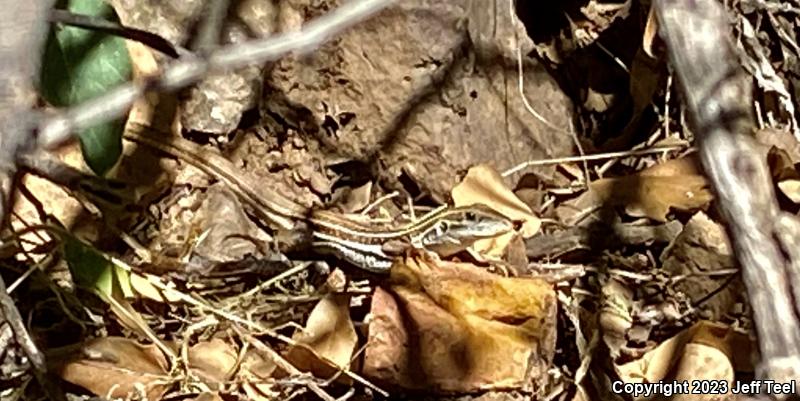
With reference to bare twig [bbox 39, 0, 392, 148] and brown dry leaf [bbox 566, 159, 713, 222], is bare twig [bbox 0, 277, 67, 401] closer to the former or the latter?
bare twig [bbox 39, 0, 392, 148]

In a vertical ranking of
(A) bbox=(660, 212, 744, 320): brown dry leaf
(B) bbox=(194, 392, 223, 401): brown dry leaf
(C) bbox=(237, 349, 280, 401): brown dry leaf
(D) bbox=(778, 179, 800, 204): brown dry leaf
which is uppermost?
(D) bbox=(778, 179, 800, 204): brown dry leaf

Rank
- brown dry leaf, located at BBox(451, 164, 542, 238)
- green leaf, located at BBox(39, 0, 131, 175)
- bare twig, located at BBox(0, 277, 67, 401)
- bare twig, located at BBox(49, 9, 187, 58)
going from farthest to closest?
brown dry leaf, located at BBox(451, 164, 542, 238)
bare twig, located at BBox(0, 277, 67, 401)
green leaf, located at BBox(39, 0, 131, 175)
bare twig, located at BBox(49, 9, 187, 58)

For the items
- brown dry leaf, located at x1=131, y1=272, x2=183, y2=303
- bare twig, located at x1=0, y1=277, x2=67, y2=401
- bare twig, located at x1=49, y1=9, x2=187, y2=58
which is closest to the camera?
bare twig, located at x1=49, y1=9, x2=187, y2=58

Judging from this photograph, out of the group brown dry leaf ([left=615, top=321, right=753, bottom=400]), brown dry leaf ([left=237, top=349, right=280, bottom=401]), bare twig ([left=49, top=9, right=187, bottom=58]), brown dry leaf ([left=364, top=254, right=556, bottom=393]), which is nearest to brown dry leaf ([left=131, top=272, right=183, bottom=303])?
brown dry leaf ([left=237, top=349, right=280, bottom=401])

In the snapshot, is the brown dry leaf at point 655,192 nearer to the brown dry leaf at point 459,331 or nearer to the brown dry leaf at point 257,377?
the brown dry leaf at point 459,331

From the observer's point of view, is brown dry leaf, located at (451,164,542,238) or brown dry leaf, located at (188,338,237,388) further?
brown dry leaf, located at (451,164,542,238)

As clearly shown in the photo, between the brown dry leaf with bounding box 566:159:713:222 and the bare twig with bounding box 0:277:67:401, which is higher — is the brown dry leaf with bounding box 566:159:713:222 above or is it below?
above

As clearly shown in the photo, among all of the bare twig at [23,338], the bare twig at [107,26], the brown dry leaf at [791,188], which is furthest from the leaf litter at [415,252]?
the bare twig at [107,26]
